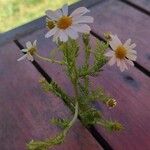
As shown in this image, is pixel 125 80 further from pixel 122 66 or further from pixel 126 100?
pixel 122 66

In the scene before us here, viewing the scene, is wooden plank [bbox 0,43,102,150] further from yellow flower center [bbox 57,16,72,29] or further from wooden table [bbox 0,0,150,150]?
yellow flower center [bbox 57,16,72,29]

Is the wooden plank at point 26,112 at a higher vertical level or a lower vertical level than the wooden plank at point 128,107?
higher

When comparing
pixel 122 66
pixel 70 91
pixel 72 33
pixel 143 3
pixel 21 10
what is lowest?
pixel 21 10

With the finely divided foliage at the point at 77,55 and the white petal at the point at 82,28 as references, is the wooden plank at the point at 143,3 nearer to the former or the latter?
the finely divided foliage at the point at 77,55

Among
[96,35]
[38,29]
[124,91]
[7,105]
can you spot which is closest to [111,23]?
[96,35]

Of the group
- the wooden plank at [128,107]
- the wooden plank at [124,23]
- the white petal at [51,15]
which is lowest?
the wooden plank at [124,23]

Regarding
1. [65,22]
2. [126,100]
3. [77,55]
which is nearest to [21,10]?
[126,100]

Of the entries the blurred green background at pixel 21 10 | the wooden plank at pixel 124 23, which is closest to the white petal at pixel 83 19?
the wooden plank at pixel 124 23
